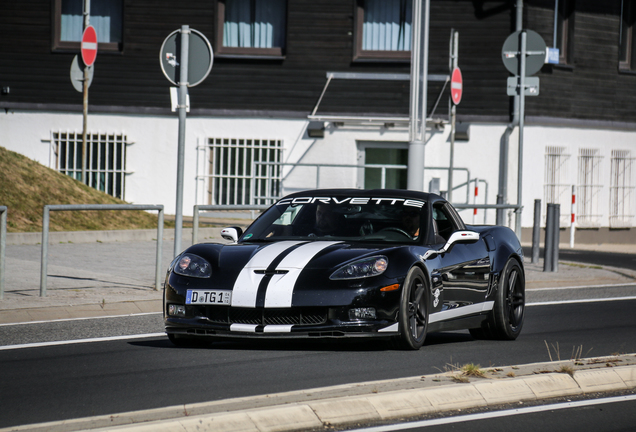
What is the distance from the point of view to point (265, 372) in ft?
22.7

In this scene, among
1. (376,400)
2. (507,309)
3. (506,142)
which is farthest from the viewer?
(506,142)

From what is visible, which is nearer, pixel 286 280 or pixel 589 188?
pixel 286 280

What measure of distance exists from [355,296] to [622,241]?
21257mm

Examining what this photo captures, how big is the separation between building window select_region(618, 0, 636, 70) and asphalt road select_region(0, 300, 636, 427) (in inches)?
752

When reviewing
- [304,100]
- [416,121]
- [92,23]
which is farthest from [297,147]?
[416,121]

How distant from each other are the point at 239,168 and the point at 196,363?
1874cm

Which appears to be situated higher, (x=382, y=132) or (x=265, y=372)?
(x=382, y=132)

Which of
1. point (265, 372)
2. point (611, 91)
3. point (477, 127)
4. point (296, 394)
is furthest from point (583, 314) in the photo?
point (611, 91)

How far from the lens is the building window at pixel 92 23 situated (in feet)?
86.3

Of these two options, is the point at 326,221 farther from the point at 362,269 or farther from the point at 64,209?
the point at 64,209

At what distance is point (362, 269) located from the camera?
7.58m

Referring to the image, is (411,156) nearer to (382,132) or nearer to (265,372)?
(265,372)

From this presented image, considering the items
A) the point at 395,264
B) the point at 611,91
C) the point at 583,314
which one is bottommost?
the point at 583,314

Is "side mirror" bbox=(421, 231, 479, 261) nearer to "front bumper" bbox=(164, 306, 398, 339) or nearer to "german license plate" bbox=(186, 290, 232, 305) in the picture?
"front bumper" bbox=(164, 306, 398, 339)
